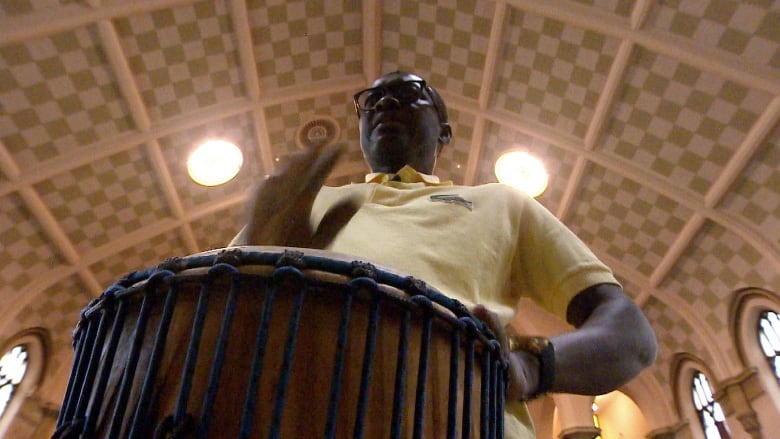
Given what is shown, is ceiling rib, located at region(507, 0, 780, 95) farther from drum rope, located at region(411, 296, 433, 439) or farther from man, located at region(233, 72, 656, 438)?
drum rope, located at region(411, 296, 433, 439)

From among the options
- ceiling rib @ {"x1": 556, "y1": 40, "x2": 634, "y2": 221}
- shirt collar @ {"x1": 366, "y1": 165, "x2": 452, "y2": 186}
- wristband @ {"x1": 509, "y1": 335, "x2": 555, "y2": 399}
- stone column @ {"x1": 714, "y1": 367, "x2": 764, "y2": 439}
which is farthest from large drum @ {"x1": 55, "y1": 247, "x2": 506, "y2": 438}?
stone column @ {"x1": 714, "y1": 367, "x2": 764, "y2": 439}

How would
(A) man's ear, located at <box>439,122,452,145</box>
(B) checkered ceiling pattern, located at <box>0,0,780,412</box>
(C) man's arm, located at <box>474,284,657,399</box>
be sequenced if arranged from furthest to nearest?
1. (B) checkered ceiling pattern, located at <box>0,0,780,412</box>
2. (A) man's ear, located at <box>439,122,452,145</box>
3. (C) man's arm, located at <box>474,284,657,399</box>

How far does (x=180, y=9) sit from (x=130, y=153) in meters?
1.20

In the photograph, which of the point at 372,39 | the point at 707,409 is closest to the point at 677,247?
the point at 707,409

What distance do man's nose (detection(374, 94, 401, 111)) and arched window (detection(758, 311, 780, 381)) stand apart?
4.50m

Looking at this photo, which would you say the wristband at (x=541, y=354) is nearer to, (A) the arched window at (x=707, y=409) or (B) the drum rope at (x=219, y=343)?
(B) the drum rope at (x=219, y=343)

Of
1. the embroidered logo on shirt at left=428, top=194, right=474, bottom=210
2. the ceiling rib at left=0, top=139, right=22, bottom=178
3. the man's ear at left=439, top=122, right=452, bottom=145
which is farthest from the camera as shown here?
the ceiling rib at left=0, top=139, right=22, bottom=178

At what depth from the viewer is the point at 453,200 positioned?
1.13 metres

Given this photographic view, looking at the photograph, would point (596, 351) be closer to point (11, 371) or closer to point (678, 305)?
point (678, 305)

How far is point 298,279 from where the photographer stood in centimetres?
61

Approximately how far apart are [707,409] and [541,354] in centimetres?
576

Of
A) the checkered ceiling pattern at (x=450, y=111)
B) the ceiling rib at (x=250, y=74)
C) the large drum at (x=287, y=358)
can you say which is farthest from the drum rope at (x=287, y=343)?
the ceiling rib at (x=250, y=74)

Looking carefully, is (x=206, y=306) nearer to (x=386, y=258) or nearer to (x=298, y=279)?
(x=298, y=279)

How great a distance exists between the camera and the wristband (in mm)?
791
